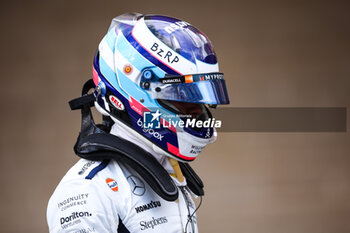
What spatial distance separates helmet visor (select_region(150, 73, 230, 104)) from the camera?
3.99 feet

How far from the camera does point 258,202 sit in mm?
3383

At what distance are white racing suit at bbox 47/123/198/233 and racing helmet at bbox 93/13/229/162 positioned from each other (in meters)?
0.13

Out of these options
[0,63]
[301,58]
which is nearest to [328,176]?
[301,58]

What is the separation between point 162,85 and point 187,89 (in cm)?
7

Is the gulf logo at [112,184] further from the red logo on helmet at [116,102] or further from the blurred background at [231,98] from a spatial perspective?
the blurred background at [231,98]

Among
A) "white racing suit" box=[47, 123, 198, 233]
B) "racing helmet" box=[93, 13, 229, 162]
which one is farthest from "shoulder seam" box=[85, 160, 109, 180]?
"racing helmet" box=[93, 13, 229, 162]

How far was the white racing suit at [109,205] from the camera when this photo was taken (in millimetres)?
1070

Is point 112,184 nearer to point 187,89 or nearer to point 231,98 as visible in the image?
point 187,89

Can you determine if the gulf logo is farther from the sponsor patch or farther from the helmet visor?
the helmet visor

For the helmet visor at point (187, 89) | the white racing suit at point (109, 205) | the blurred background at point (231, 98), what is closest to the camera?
the white racing suit at point (109, 205)

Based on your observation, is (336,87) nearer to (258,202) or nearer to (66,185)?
(258,202)

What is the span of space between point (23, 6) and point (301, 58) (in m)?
2.06

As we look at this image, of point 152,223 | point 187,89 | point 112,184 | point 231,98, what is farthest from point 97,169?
point 231,98

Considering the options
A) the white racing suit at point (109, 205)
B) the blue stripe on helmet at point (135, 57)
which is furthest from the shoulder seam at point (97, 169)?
the blue stripe on helmet at point (135, 57)
